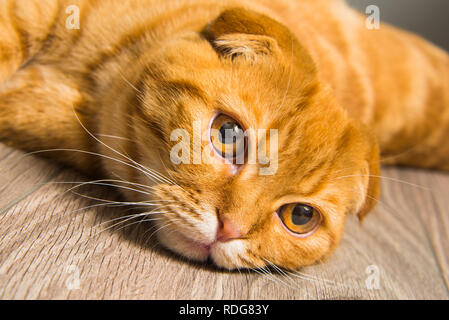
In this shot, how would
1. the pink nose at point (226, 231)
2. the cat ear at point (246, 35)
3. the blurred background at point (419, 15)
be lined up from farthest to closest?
the blurred background at point (419, 15)
the cat ear at point (246, 35)
the pink nose at point (226, 231)

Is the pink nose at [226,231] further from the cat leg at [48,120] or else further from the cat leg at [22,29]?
the cat leg at [22,29]

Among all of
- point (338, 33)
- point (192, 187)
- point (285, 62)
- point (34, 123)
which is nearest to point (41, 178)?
point (34, 123)

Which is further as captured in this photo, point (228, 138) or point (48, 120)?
point (48, 120)

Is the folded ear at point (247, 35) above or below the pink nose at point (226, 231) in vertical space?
above

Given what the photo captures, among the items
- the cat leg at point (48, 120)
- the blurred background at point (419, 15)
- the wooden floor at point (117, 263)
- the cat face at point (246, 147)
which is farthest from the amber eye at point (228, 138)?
the blurred background at point (419, 15)

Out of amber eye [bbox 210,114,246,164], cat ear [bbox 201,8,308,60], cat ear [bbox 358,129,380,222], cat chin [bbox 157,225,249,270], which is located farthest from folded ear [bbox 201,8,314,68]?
cat chin [bbox 157,225,249,270]

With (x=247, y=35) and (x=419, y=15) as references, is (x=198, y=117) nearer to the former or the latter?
(x=247, y=35)

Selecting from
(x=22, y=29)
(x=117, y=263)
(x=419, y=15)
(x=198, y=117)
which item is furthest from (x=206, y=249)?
(x=419, y=15)
